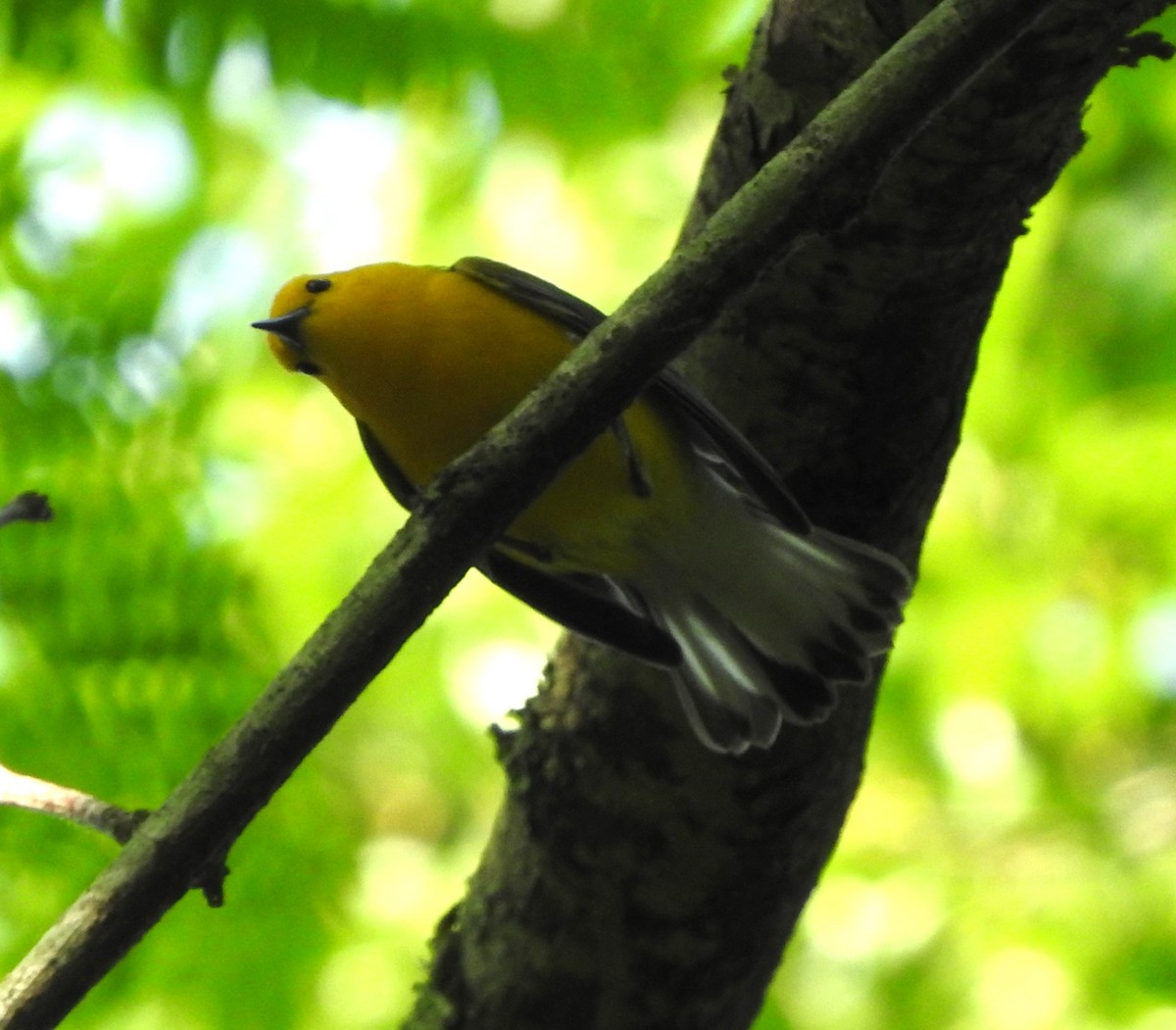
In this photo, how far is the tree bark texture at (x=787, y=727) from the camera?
244 centimetres

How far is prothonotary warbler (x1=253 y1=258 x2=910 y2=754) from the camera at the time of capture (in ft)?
9.73

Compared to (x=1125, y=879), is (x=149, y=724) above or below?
below

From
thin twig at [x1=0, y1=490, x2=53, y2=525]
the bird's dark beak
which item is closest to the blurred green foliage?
the bird's dark beak

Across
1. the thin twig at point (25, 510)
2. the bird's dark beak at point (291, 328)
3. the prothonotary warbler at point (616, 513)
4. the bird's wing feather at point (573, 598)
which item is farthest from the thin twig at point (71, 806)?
the bird's dark beak at point (291, 328)

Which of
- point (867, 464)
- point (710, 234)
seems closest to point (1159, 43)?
point (867, 464)

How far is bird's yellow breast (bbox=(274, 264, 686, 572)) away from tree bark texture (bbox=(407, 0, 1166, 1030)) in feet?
1.20

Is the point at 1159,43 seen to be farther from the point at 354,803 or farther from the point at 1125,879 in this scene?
the point at 354,803

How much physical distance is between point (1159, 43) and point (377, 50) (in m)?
1.94

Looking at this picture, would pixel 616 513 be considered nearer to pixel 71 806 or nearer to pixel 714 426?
pixel 714 426

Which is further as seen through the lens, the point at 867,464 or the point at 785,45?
the point at 867,464

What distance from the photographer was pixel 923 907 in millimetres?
3861

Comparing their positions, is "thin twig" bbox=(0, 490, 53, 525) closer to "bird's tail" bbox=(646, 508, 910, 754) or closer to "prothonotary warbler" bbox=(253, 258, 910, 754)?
"prothonotary warbler" bbox=(253, 258, 910, 754)

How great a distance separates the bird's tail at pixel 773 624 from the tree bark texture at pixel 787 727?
65mm

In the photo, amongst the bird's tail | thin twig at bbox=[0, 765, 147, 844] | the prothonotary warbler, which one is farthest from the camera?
the prothonotary warbler
